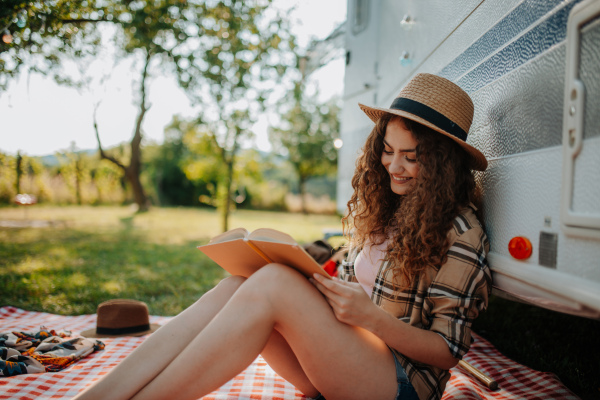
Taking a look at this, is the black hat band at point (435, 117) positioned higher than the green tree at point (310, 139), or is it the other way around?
the green tree at point (310, 139)

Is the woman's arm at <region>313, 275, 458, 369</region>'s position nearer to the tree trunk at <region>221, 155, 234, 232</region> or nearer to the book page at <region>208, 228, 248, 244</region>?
the book page at <region>208, 228, 248, 244</region>

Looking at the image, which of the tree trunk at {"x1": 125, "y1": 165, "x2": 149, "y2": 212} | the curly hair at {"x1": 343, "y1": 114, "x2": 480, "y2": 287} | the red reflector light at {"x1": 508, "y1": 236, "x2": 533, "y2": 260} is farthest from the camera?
the tree trunk at {"x1": 125, "y1": 165, "x2": 149, "y2": 212}

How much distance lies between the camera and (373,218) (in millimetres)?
1772

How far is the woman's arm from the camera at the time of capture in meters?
1.29

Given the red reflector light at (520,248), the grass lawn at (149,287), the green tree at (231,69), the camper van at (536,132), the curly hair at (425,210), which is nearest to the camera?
the camper van at (536,132)

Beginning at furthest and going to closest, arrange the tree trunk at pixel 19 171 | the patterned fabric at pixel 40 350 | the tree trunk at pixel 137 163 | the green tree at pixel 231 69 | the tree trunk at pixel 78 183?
1. the tree trunk at pixel 78 183
2. the tree trunk at pixel 137 163
3. the tree trunk at pixel 19 171
4. the green tree at pixel 231 69
5. the patterned fabric at pixel 40 350

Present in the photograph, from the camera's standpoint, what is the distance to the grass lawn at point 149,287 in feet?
8.45

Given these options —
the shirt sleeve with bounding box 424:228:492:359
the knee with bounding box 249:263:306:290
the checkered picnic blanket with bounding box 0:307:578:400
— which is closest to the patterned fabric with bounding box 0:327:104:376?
the checkered picnic blanket with bounding box 0:307:578:400

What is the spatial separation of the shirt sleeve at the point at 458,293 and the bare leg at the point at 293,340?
0.71 ft

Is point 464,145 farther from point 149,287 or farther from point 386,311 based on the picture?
point 149,287

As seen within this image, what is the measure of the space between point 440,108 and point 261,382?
4.75 feet

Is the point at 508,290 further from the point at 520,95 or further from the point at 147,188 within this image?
the point at 147,188

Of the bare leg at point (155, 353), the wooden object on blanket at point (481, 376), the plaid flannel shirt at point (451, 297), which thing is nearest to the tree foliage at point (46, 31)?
the bare leg at point (155, 353)

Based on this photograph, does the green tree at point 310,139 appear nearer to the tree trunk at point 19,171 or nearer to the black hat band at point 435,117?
the tree trunk at point 19,171
